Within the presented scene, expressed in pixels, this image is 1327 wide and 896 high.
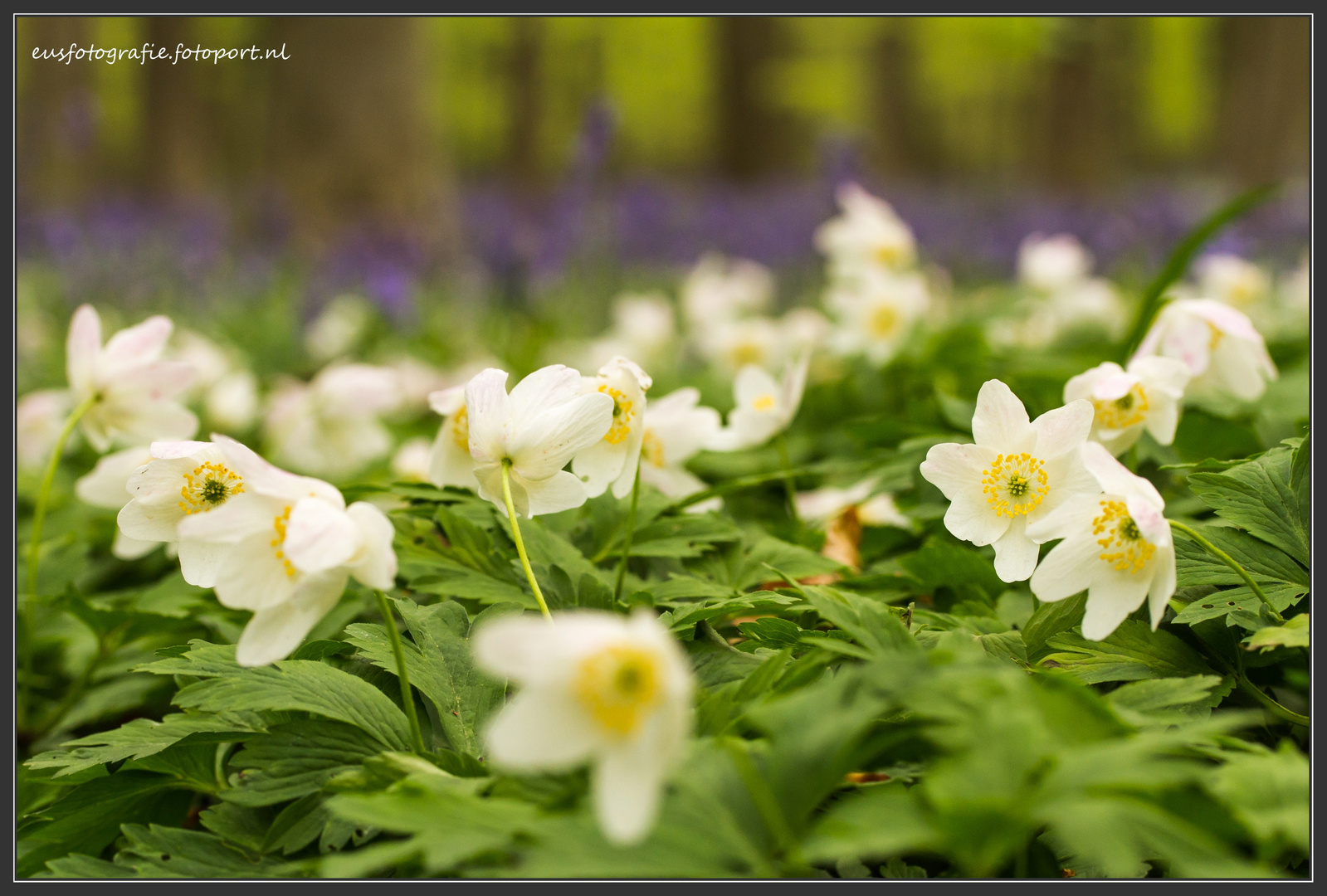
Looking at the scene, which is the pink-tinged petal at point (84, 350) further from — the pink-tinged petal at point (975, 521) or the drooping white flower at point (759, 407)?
the pink-tinged petal at point (975, 521)

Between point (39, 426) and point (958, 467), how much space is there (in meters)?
2.56

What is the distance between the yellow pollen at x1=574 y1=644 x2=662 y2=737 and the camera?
836mm

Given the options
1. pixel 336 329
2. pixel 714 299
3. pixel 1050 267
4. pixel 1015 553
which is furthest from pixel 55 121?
pixel 1015 553

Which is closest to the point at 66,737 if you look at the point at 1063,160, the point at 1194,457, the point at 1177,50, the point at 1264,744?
the point at 1264,744

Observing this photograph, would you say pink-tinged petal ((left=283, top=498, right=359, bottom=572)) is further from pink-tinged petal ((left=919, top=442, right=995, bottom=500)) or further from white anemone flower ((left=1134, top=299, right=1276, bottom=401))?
white anemone flower ((left=1134, top=299, right=1276, bottom=401))

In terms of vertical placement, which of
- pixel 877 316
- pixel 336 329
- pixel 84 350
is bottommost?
pixel 336 329

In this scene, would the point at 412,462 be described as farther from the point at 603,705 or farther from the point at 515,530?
the point at 603,705

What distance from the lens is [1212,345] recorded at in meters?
1.87

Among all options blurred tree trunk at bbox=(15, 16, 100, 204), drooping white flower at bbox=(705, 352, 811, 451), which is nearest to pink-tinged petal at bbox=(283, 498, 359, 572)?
drooping white flower at bbox=(705, 352, 811, 451)

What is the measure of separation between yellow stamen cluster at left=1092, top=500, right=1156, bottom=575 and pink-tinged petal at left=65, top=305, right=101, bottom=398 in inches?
66.1

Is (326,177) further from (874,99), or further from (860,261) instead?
(874,99)

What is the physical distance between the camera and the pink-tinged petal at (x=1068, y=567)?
1.23 meters

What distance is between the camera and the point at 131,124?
3089 centimetres

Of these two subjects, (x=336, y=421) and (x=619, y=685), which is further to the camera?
(x=336, y=421)
